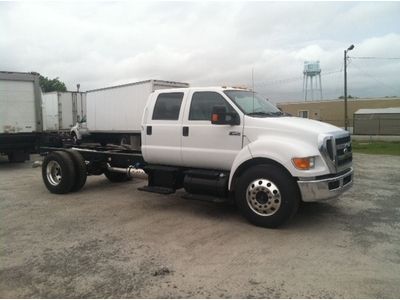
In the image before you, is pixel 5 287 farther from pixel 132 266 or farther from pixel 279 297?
pixel 279 297

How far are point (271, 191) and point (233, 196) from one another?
1.09 m

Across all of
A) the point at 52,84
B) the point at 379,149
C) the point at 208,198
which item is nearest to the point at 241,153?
the point at 208,198

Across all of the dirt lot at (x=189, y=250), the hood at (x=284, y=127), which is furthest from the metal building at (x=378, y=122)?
the hood at (x=284, y=127)

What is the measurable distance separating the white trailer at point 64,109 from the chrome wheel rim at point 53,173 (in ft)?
49.7

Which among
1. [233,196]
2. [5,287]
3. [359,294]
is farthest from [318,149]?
[5,287]

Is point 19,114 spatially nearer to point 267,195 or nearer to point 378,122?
point 267,195

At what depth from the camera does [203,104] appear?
23.1 ft

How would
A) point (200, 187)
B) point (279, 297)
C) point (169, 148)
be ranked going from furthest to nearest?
1. point (169, 148)
2. point (200, 187)
3. point (279, 297)

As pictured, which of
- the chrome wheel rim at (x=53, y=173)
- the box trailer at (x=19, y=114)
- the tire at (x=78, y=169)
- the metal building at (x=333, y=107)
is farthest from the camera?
the metal building at (x=333, y=107)

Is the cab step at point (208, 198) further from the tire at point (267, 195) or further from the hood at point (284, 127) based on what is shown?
the hood at point (284, 127)

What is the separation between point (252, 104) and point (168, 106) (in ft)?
5.41

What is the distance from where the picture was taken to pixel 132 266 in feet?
15.1

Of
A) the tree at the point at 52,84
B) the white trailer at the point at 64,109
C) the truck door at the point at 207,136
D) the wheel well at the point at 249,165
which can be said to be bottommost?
the wheel well at the point at 249,165

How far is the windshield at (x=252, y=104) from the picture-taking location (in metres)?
6.68
